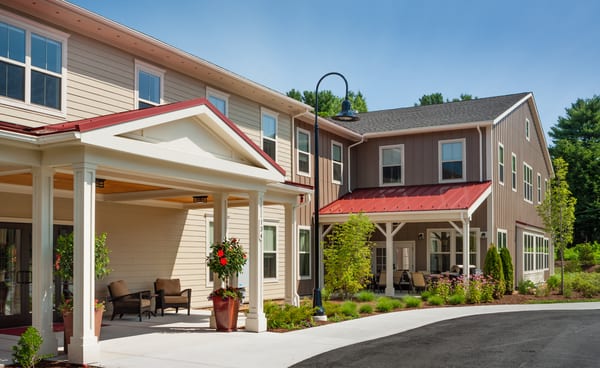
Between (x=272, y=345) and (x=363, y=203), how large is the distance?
12.6 metres

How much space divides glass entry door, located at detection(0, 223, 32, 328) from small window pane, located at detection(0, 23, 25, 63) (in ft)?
10.9

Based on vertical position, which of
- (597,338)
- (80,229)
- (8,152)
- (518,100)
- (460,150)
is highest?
(518,100)

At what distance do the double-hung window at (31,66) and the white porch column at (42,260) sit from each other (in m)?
2.87

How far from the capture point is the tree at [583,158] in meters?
50.4

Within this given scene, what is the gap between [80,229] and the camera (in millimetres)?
9391

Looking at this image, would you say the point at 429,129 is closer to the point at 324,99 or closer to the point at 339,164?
the point at 339,164

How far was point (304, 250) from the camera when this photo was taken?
22.4 meters

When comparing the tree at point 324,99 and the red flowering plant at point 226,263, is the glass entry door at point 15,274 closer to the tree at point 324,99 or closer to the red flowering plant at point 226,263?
the red flowering plant at point 226,263

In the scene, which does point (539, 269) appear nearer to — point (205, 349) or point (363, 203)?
point (363, 203)

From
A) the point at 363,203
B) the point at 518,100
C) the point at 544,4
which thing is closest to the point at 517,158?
the point at 518,100

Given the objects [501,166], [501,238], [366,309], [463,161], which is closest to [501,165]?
[501,166]

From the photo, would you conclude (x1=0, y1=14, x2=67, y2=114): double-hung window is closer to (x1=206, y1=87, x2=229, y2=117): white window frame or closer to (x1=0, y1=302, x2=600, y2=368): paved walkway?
(x1=0, y1=302, x2=600, y2=368): paved walkway

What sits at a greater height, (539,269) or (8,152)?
(8,152)

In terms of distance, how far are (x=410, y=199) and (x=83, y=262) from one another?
49.6 ft
